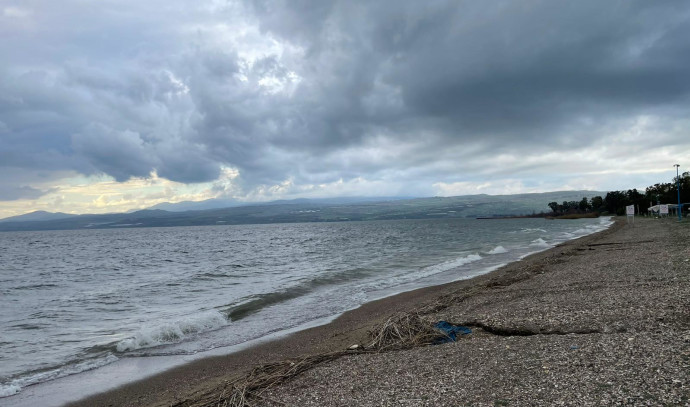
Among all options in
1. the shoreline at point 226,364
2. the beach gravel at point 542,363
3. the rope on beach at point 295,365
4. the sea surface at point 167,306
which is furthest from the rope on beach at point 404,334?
the sea surface at point 167,306

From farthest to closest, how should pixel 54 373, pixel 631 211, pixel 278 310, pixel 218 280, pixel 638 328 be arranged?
pixel 631 211 → pixel 218 280 → pixel 278 310 → pixel 54 373 → pixel 638 328

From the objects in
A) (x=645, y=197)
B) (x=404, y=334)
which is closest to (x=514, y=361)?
(x=404, y=334)

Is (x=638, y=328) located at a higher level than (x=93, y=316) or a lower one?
higher

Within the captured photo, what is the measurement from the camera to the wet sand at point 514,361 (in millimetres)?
4949

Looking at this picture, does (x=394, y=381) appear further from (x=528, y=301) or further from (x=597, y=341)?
(x=528, y=301)

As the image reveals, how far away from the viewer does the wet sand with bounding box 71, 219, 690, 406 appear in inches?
195

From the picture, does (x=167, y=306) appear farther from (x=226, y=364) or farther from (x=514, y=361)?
(x=514, y=361)

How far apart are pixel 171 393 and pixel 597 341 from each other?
26.1 ft

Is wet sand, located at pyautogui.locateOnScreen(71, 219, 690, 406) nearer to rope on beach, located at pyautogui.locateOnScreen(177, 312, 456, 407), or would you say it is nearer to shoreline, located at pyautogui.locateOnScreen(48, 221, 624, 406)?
shoreline, located at pyautogui.locateOnScreen(48, 221, 624, 406)

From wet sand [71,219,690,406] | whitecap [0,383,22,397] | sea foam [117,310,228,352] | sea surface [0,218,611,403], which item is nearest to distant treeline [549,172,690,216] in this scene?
sea surface [0,218,611,403]

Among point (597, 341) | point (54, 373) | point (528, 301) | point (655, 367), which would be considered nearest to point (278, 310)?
point (54, 373)

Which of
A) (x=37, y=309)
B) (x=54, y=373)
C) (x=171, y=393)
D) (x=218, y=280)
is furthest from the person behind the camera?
(x=218, y=280)

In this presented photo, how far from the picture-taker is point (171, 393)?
803 cm

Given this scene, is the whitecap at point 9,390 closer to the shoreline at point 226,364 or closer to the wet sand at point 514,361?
the shoreline at point 226,364
